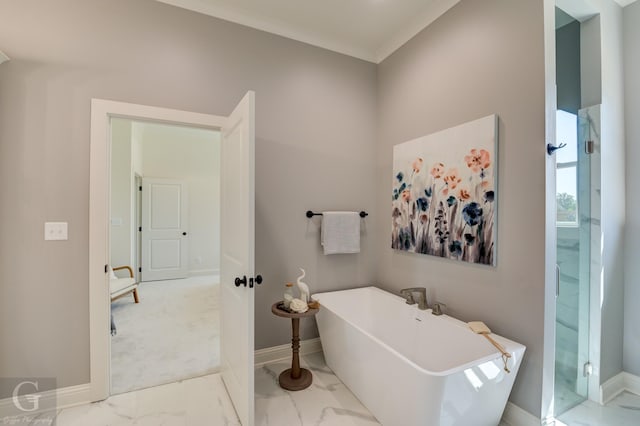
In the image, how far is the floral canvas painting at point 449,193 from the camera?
1811mm

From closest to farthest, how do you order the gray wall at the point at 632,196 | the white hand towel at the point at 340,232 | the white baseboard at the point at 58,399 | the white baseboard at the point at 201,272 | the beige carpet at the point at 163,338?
the white baseboard at the point at 58,399, the gray wall at the point at 632,196, the beige carpet at the point at 163,338, the white hand towel at the point at 340,232, the white baseboard at the point at 201,272

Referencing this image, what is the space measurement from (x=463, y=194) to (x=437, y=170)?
0.98 feet

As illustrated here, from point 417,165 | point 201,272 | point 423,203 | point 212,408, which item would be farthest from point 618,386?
point 201,272

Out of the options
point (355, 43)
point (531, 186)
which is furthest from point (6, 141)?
point (531, 186)

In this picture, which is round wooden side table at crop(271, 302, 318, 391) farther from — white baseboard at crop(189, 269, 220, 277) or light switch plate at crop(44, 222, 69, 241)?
white baseboard at crop(189, 269, 220, 277)

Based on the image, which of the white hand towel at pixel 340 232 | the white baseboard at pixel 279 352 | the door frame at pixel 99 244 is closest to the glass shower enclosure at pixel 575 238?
the white hand towel at pixel 340 232

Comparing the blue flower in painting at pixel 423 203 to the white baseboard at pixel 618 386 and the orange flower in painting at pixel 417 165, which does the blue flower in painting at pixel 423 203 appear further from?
the white baseboard at pixel 618 386

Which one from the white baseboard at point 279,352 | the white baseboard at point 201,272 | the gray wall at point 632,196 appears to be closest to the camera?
the gray wall at point 632,196

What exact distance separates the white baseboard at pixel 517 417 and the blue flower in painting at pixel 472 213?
3.66 feet

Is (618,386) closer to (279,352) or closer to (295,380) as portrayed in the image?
(295,380)

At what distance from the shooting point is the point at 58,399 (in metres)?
1.82

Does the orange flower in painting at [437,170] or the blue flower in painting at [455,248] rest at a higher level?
the orange flower in painting at [437,170]

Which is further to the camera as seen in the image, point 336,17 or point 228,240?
point 336,17

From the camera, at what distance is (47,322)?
1.80 metres
